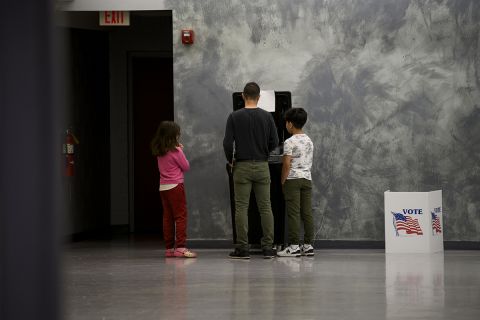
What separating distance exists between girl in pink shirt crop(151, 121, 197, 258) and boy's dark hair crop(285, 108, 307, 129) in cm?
115

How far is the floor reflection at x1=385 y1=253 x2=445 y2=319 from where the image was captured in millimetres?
6148

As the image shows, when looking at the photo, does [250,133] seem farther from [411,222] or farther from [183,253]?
[411,222]

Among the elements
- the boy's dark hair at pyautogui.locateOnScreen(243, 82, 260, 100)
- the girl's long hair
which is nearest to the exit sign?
the girl's long hair

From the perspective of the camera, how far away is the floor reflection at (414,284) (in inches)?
242

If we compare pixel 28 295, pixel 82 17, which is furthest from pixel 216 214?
pixel 28 295

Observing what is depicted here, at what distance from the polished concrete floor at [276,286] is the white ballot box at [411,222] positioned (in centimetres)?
22

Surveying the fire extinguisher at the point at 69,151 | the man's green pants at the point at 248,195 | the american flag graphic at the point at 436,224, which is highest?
the fire extinguisher at the point at 69,151

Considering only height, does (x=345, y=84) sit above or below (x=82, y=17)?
below

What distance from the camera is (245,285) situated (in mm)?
7641

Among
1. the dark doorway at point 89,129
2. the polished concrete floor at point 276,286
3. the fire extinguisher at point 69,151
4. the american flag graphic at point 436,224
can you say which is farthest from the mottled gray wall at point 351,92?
the dark doorway at point 89,129

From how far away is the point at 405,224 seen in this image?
10695 mm

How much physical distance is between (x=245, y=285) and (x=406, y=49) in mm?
4494

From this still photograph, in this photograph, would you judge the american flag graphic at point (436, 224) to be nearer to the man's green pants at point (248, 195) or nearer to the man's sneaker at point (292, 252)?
the man's sneaker at point (292, 252)

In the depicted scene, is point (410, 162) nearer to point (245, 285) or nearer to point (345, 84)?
point (345, 84)
